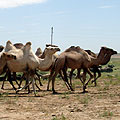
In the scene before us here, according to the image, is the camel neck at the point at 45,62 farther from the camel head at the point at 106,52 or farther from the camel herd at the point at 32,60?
the camel head at the point at 106,52

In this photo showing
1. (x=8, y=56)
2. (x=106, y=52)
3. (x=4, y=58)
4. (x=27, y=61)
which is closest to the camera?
(x=8, y=56)

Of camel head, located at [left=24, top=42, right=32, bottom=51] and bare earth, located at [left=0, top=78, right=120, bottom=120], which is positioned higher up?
camel head, located at [left=24, top=42, right=32, bottom=51]

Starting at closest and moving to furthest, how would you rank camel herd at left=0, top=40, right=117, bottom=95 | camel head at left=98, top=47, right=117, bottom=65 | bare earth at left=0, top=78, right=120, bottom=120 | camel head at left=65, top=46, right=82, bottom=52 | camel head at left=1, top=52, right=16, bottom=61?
bare earth at left=0, top=78, right=120, bottom=120, camel head at left=1, top=52, right=16, bottom=61, camel herd at left=0, top=40, right=117, bottom=95, camel head at left=65, top=46, right=82, bottom=52, camel head at left=98, top=47, right=117, bottom=65

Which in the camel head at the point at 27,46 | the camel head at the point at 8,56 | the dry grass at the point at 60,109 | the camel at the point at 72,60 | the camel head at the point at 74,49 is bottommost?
the dry grass at the point at 60,109

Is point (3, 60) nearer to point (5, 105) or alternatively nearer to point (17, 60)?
point (17, 60)

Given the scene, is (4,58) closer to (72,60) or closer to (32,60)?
(32,60)

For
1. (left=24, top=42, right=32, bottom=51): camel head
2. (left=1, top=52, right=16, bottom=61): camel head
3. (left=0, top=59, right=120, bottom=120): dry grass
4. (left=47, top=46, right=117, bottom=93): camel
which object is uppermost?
(left=24, top=42, right=32, bottom=51): camel head

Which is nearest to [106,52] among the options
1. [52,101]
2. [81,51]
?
[81,51]

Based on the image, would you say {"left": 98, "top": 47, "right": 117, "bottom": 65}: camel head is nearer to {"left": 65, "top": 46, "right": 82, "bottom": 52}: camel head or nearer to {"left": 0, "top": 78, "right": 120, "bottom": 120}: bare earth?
{"left": 65, "top": 46, "right": 82, "bottom": 52}: camel head

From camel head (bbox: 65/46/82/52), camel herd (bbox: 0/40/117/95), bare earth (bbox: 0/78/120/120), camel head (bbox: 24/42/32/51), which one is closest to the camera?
bare earth (bbox: 0/78/120/120)

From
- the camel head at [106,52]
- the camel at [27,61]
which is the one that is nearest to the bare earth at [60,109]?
the camel at [27,61]

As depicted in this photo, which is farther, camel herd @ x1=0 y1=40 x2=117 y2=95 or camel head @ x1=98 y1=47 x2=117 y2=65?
camel head @ x1=98 y1=47 x2=117 y2=65

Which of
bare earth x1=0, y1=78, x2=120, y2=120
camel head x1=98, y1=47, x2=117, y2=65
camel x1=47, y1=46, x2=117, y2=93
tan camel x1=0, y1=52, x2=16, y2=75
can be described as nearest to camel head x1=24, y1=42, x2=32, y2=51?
tan camel x1=0, y1=52, x2=16, y2=75

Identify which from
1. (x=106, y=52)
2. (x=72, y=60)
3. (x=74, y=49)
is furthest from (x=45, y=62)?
(x=106, y=52)
